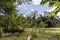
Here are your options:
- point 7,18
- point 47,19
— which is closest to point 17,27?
point 7,18

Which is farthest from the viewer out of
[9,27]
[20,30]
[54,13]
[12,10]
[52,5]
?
[20,30]

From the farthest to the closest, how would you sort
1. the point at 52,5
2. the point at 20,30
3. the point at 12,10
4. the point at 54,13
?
the point at 20,30 < the point at 12,10 < the point at 52,5 < the point at 54,13

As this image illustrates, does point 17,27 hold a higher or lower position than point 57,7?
lower

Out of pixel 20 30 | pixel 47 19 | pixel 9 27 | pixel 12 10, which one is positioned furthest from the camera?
pixel 47 19

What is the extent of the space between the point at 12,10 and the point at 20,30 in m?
15.7

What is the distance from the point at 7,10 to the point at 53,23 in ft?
136

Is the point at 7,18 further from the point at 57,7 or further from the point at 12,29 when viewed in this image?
the point at 57,7

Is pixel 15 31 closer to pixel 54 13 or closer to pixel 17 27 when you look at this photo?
pixel 17 27

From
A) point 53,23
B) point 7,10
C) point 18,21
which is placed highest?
point 7,10

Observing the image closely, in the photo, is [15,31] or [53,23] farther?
[53,23]

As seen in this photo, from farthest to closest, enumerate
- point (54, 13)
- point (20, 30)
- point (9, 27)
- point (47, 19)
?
point (47, 19), point (20, 30), point (9, 27), point (54, 13)

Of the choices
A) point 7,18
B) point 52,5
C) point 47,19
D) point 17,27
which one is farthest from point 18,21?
point 52,5

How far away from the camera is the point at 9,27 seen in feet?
123

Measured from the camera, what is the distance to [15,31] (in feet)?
129
